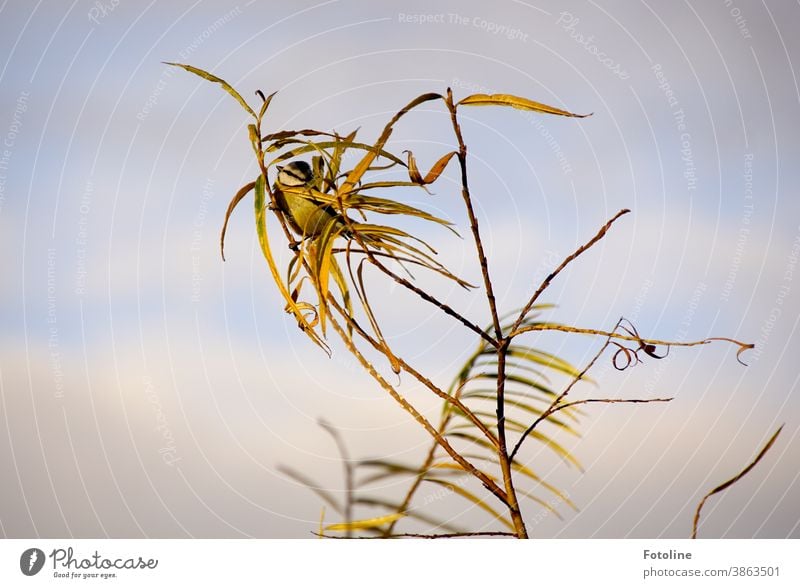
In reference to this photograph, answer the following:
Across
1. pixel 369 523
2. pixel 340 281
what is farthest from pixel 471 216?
pixel 369 523

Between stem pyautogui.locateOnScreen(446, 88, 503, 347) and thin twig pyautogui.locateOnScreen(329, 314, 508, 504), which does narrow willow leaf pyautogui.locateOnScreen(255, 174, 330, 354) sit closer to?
thin twig pyautogui.locateOnScreen(329, 314, 508, 504)

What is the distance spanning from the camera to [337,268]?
0.83 meters

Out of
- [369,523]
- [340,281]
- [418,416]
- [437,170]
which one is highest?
[437,170]

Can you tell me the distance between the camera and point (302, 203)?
30.2 inches

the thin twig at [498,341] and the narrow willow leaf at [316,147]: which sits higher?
the narrow willow leaf at [316,147]

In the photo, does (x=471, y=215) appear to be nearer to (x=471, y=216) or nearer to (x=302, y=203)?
(x=471, y=216)

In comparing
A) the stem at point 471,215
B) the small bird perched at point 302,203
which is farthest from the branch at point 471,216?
the small bird perched at point 302,203

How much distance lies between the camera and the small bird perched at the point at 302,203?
77 cm

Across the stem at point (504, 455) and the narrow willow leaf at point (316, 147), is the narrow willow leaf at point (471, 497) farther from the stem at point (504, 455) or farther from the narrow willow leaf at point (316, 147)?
the narrow willow leaf at point (316, 147)

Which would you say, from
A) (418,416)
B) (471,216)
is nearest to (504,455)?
(418,416)

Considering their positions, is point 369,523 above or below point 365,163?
below
